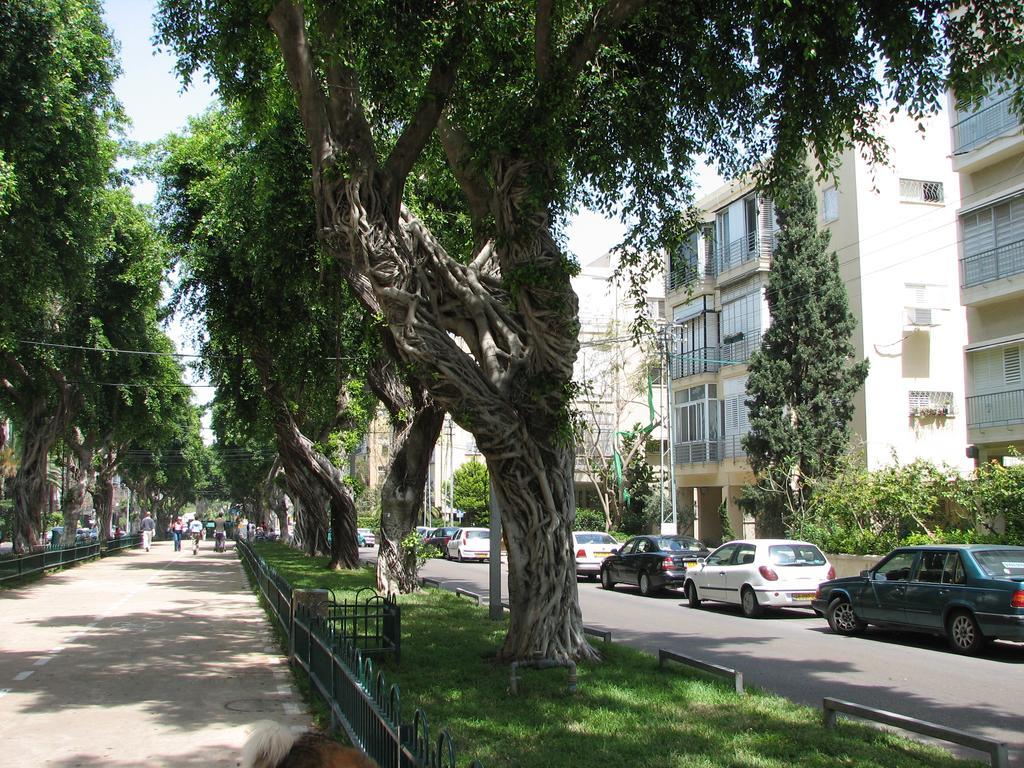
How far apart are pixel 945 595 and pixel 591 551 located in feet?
49.9

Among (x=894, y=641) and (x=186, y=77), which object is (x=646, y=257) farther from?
(x=894, y=641)

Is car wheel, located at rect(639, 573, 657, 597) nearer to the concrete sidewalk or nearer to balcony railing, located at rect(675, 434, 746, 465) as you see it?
the concrete sidewalk

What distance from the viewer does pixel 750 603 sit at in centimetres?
1809

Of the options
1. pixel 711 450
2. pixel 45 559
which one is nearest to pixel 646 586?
pixel 711 450

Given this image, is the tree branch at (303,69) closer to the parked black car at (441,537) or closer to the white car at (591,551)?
the white car at (591,551)

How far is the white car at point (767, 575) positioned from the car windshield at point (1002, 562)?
5102 mm

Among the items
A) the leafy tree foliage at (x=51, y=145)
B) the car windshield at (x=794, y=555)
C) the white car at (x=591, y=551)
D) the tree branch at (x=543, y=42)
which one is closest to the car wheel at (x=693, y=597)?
the car windshield at (x=794, y=555)

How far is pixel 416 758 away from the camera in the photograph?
3.96m

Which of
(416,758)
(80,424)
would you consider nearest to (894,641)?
(416,758)

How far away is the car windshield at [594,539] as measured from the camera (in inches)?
1102

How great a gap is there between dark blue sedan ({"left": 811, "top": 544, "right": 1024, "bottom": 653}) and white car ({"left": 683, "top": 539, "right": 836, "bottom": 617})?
273 centimetres

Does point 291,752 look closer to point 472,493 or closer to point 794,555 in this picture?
point 794,555

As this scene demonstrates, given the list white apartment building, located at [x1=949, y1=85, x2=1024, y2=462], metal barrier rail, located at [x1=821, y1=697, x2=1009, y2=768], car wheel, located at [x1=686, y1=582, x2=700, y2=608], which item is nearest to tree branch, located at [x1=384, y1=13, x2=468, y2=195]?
metal barrier rail, located at [x1=821, y1=697, x2=1009, y2=768]

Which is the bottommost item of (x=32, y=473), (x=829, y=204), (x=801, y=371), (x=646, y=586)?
(x=646, y=586)
